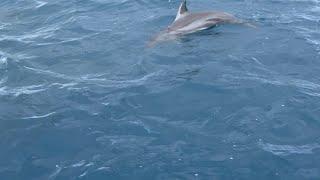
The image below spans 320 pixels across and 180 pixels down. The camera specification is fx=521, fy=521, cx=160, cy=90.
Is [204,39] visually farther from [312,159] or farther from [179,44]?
[312,159]

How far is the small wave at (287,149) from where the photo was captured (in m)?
19.8

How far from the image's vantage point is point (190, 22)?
2867cm

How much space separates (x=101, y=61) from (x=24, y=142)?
23.3 ft

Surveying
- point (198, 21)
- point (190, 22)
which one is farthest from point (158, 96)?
point (198, 21)

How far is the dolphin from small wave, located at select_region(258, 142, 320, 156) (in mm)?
9950

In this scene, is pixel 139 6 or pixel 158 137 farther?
pixel 139 6

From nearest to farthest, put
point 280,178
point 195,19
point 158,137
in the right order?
point 280,178 < point 158,137 < point 195,19

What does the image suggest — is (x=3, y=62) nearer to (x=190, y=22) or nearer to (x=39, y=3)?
(x=39, y=3)

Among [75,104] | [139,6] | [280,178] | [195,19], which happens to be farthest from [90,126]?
[139,6]

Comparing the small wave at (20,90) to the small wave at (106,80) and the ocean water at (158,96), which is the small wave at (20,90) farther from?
the small wave at (106,80)

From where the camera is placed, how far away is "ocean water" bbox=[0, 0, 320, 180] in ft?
63.8

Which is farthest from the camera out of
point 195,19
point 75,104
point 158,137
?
point 195,19

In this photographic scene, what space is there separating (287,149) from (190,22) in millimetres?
11054

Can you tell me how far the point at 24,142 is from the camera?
2083cm
